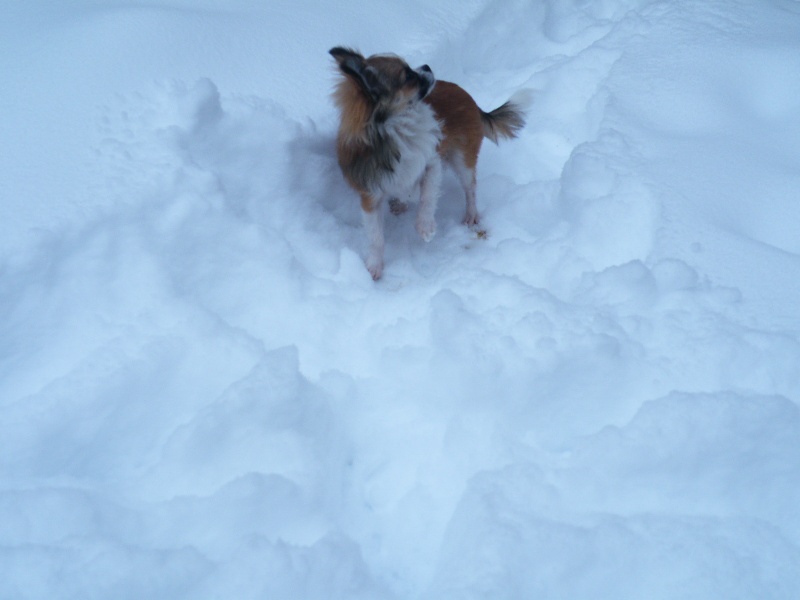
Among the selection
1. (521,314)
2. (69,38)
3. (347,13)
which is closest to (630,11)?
(347,13)

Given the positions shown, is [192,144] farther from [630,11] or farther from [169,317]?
[630,11]

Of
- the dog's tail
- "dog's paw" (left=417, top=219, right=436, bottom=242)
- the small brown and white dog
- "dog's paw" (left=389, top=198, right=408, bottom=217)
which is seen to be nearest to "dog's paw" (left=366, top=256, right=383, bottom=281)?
the small brown and white dog

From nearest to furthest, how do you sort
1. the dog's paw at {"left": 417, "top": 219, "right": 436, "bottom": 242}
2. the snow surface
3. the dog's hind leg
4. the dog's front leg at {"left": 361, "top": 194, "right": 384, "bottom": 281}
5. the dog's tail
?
1. the snow surface
2. the dog's front leg at {"left": 361, "top": 194, "right": 384, "bottom": 281}
3. the dog's paw at {"left": 417, "top": 219, "right": 436, "bottom": 242}
4. the dog's hind leg
5. the dog's tail

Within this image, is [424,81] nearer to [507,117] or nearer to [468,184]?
[468,184]

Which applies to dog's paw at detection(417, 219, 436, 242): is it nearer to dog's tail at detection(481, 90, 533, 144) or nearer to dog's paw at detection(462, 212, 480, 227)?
dog's paw at detection(462, 212, 480, 227)

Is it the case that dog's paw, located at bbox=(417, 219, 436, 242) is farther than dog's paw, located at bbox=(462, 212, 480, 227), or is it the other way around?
dog's paw, located at bbox=(462, 212, 480, 227)

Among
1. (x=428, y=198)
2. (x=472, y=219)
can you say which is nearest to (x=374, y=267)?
(x=428, y=198)

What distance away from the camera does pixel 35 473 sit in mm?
1720

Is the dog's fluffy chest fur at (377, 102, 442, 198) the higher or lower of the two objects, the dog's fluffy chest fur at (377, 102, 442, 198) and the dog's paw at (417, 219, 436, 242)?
the higher

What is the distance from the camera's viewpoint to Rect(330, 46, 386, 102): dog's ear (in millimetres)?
2373

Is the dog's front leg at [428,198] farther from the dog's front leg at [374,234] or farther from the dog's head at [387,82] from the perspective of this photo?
the dog's head at [387,82]

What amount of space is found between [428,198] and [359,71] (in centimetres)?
74

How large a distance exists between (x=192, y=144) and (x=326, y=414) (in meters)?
1.50

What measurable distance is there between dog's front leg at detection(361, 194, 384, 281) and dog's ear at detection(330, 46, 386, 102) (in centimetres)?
52
